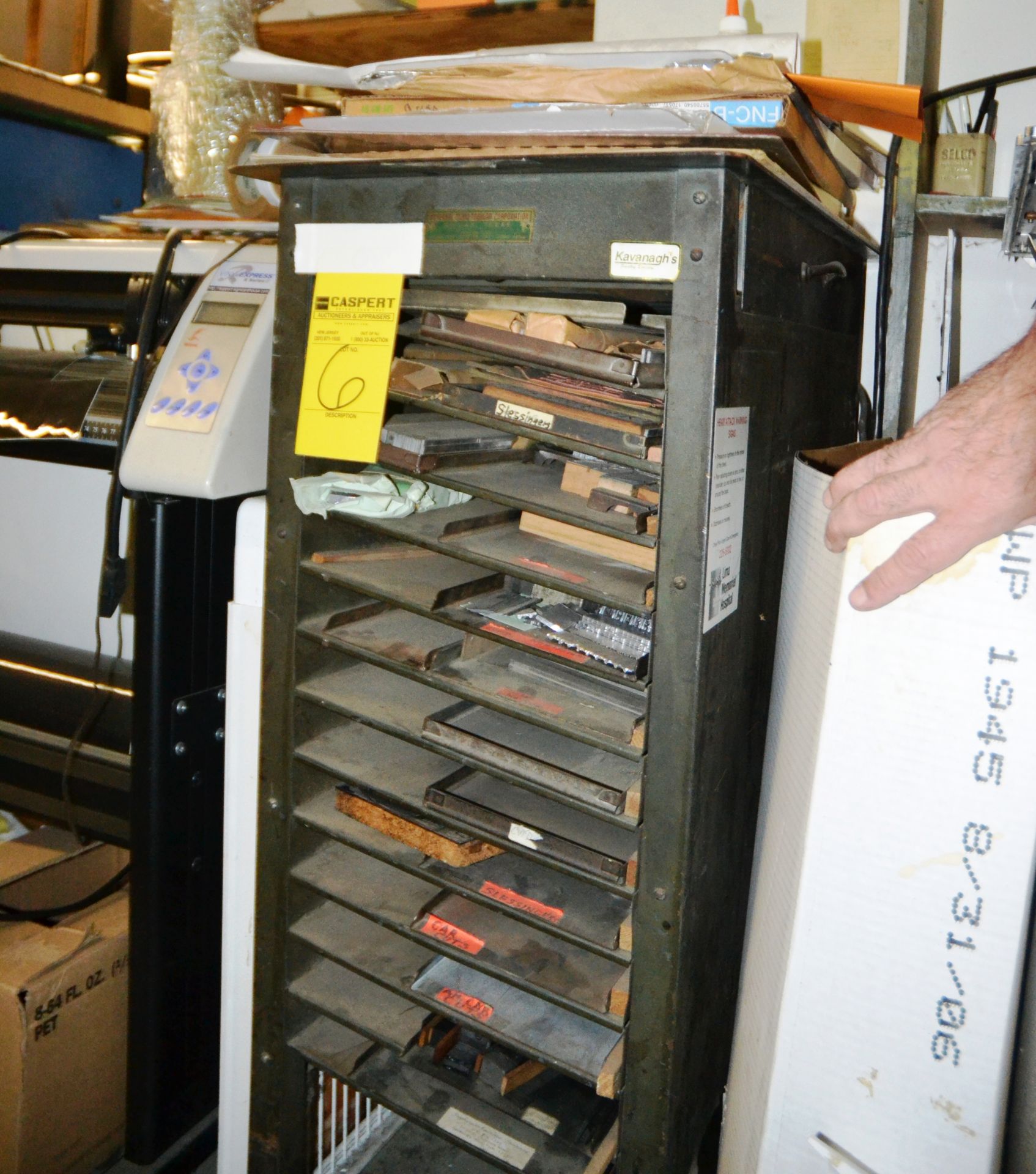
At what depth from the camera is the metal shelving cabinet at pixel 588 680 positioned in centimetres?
77

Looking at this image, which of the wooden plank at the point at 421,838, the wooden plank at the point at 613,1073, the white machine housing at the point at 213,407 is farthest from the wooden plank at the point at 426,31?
the wooden plank at the point at 613,1073

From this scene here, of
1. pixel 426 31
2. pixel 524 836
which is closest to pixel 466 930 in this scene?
pixel 524 836

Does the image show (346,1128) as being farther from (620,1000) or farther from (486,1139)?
(620,1000)

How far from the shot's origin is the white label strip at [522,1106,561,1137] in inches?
39.1

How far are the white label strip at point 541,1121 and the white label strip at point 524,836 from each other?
36 cm

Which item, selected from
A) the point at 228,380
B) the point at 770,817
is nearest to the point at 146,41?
the point at 228,380

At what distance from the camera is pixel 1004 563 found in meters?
0.69

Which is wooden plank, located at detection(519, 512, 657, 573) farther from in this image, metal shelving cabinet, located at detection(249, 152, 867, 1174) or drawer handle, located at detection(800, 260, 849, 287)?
drawer handle, located at detection(800, 260, 849, 287)

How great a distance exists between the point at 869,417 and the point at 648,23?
696 mm

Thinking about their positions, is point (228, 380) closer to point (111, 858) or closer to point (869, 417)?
point (869, 417)

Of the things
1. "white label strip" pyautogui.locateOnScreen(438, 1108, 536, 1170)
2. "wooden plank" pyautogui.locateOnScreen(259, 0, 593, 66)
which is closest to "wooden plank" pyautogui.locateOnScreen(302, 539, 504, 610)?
"white label strip" pyautogui.locateOnScreen(438, 1108, 536, 1170)

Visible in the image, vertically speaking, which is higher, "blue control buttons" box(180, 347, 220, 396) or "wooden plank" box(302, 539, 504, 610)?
"blue control buttons" box(180, 347, 220, 396)

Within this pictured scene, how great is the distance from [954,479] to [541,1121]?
2.60 ft

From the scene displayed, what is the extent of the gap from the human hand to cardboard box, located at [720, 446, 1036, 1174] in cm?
2
